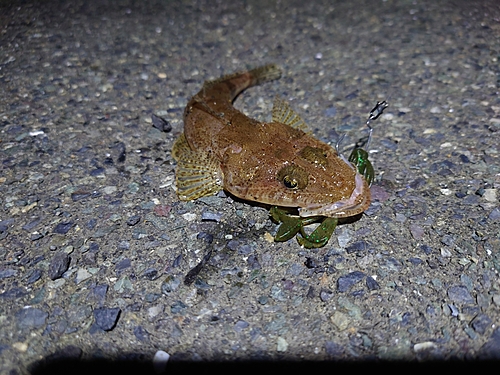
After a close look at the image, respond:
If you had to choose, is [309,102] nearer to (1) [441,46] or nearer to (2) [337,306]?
(1) [441,46]

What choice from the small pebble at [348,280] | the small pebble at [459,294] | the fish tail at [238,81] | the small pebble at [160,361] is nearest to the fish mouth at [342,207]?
the small pebble at [348,280]

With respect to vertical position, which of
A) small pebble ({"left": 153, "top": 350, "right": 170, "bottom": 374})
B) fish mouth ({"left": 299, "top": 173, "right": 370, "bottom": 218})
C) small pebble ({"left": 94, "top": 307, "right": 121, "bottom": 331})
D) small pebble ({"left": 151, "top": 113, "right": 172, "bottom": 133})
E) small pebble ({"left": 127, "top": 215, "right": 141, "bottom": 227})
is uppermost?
fish mouth ({"left": 299, "top": 173, "right": 370, "bottom": 218})

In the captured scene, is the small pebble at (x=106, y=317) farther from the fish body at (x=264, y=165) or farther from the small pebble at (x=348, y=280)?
the small pebble at (x=348, y=280)

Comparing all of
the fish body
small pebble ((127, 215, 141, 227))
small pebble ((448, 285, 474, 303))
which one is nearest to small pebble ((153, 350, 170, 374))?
small pebble ((127, 215, 141, 227))

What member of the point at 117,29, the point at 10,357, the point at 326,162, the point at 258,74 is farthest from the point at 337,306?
the point at 117,29

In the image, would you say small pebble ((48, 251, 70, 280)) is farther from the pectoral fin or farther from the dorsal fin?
the dorsal fin

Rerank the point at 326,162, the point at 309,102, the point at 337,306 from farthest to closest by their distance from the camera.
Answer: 1. the point at 309,102
2. the point at 326,162
3. the point at 337,306

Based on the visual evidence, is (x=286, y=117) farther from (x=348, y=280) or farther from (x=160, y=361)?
(x=160, y=361)
